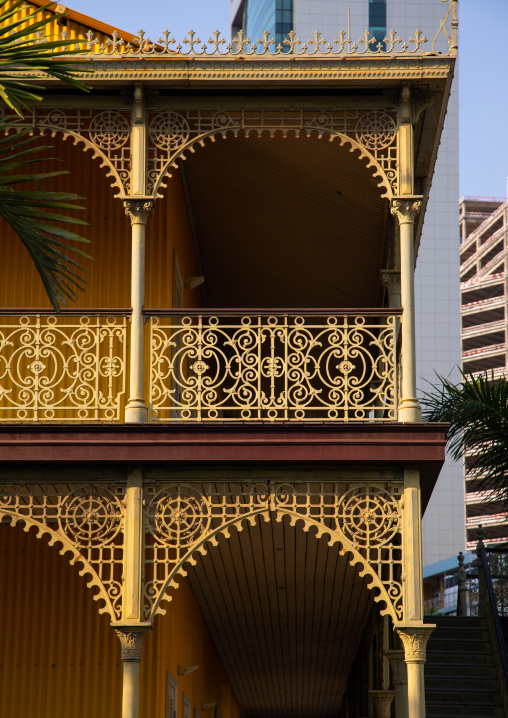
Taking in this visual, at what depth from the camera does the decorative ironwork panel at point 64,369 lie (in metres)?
9.18

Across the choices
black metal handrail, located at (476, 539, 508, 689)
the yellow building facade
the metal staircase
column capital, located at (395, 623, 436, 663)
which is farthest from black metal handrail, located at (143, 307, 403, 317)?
black metal handrail, located at (476, 539, 508, 689)

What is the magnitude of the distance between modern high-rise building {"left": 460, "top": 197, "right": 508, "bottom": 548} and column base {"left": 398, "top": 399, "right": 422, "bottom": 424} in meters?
69.6

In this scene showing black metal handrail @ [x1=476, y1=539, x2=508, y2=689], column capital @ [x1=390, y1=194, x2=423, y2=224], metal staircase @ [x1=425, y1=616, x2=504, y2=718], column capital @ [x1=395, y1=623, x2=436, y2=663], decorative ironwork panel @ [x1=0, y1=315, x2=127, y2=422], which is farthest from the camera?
black metal handrail @ [x1=476, y1=539, x2=508, y2=689]

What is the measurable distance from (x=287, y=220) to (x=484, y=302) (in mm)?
79273

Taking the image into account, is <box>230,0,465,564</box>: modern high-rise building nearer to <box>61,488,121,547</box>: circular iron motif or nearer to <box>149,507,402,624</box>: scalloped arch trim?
<box>149,507,402,624</box>: scalloped arch trim

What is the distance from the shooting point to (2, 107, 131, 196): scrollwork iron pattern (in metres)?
9.53

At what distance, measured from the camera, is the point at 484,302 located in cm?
8994

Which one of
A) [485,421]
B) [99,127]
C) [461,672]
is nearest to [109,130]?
[99,127]

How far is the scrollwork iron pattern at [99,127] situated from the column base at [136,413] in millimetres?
1807

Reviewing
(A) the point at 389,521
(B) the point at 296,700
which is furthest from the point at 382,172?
(B) the point at 296,700

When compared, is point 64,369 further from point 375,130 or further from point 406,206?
point 375,130

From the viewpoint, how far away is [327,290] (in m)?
15.4

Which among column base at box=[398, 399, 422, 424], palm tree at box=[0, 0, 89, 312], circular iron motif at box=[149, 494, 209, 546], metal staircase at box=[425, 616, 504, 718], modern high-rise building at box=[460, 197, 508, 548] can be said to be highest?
modern high-rise building at box=[460, 197, 508, 548]

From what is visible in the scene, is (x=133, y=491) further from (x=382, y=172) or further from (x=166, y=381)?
(x=382, y=172)
